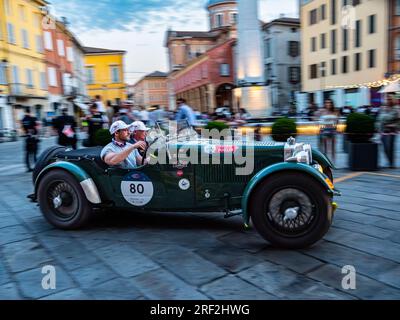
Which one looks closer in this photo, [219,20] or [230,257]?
[230,257]

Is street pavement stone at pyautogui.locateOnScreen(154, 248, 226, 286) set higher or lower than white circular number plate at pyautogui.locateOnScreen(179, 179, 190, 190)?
lower

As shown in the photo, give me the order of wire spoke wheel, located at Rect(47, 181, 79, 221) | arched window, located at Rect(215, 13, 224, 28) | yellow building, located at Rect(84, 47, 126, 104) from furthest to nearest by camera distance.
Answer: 1. arched window, located at Rect(215, 13, 224, 28)
2. yellow building, located at Rect(84, 47, 126, 104)
3. wire spoke wheel, located at Rect(47, 181, 79, 221)

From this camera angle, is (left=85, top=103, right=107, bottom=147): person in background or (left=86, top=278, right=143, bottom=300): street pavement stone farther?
(left=85, top=103, right=107, bottom=147): person in background

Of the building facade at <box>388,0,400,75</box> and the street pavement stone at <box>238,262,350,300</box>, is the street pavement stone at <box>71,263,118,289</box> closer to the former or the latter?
the street pavement stone at <box>238,262,350,300</box>

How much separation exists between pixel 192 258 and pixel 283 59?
4216cm

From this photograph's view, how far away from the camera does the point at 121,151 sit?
429cm

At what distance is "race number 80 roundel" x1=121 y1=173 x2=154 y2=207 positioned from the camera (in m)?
4.15

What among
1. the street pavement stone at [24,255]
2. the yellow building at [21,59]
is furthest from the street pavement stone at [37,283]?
the yellow building at [21,59]

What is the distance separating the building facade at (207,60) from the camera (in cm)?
4503

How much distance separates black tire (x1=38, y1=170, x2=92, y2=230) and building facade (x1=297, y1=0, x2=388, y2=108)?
29478 mm

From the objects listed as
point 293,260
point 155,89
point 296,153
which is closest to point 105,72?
point 155,89

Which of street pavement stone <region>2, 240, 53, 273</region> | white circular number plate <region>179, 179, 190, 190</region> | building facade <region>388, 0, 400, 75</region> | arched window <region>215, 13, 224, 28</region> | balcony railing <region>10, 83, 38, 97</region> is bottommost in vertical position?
street pavement stone <region>2, 240, 53, 273</region>

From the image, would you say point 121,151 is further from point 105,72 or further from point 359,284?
point 105,72

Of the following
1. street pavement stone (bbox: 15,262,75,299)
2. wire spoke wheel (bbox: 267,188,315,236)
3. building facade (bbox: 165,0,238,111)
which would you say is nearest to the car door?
wire spoke wheel (bbox: 267,188,315,236)
